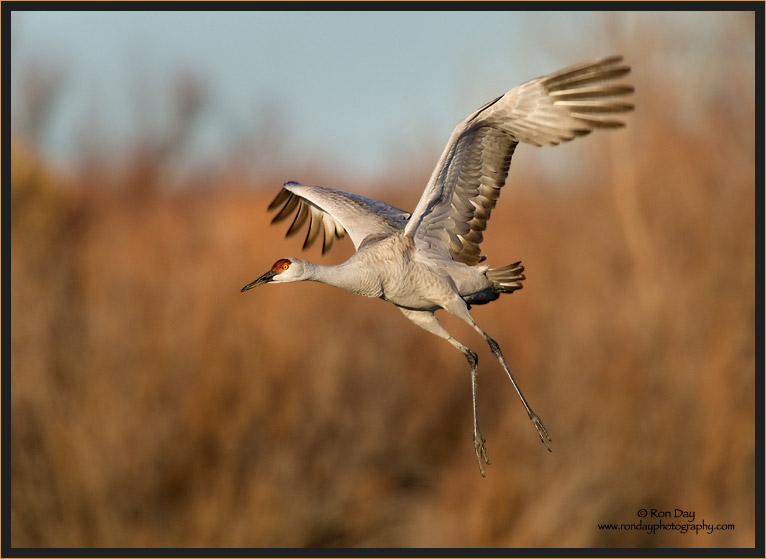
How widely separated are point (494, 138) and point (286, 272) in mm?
1266

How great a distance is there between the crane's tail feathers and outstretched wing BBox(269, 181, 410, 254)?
1.85ft

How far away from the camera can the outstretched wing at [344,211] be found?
6004mm

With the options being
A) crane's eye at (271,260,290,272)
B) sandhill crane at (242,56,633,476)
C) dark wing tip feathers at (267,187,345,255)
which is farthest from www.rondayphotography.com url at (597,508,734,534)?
crane's eye at (271,260,290,272)

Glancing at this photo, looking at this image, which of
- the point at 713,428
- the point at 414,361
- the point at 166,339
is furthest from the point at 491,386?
the point at 166,339

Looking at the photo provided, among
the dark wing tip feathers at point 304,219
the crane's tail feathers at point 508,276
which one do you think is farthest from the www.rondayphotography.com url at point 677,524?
the crane's tail feathers at point 508,276

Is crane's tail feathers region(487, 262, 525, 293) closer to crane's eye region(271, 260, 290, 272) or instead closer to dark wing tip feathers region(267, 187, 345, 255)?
crane's eye region(271, 260, 290, 272)

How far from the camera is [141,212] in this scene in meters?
25.8

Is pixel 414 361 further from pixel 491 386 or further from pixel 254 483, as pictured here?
pixel 254 483

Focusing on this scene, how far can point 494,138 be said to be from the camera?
19.0 ft

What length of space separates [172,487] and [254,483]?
5.64 ft

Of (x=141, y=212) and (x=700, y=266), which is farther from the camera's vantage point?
(x=141, y=212)

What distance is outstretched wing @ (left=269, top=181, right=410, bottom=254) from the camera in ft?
19.7

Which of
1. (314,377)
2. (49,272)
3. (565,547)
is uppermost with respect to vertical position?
(49,272)

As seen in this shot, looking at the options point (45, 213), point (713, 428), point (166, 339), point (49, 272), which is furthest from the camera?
point (45, 213)
